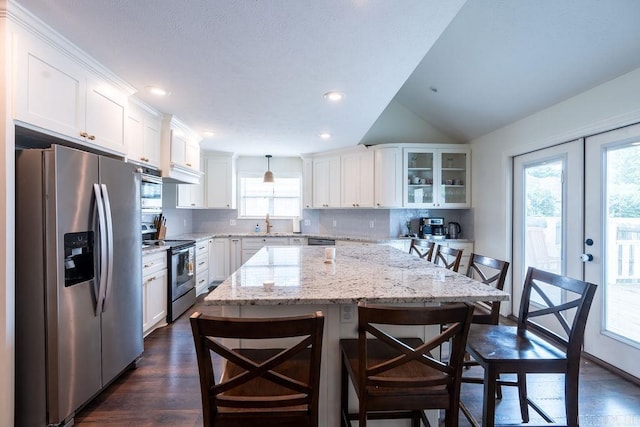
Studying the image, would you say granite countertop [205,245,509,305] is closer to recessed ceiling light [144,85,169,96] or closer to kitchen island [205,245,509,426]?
kitchen island [205,245,509,426]

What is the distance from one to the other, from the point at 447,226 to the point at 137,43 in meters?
4.49

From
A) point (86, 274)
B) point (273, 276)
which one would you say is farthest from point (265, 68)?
point (86, 274)

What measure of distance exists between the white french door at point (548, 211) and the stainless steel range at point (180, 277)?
4063 millimetres

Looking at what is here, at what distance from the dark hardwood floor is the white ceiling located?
2380 millimetres

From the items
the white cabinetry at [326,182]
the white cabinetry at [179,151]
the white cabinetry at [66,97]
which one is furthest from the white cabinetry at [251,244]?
the white cabinetry at [66,97]

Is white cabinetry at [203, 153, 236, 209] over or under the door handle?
over

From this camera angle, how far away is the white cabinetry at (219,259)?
16.9 feet

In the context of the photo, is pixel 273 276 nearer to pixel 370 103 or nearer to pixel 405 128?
pixel 370 103

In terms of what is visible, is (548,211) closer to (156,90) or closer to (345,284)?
(345,284)

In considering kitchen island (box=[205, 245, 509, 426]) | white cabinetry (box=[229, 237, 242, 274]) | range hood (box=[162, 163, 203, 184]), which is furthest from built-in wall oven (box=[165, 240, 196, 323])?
kitchen island (box=[205, 245, 509, 426])

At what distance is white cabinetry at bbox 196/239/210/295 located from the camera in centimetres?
442

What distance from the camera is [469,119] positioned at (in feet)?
13.2

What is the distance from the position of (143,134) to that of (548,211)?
4277mm

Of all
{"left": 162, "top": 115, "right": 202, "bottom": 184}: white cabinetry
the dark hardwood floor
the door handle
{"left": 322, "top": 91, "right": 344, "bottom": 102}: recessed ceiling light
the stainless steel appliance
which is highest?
{"left": 322, "top": 91, "right": 344, "bottom": 102}: recessed ceiling light
